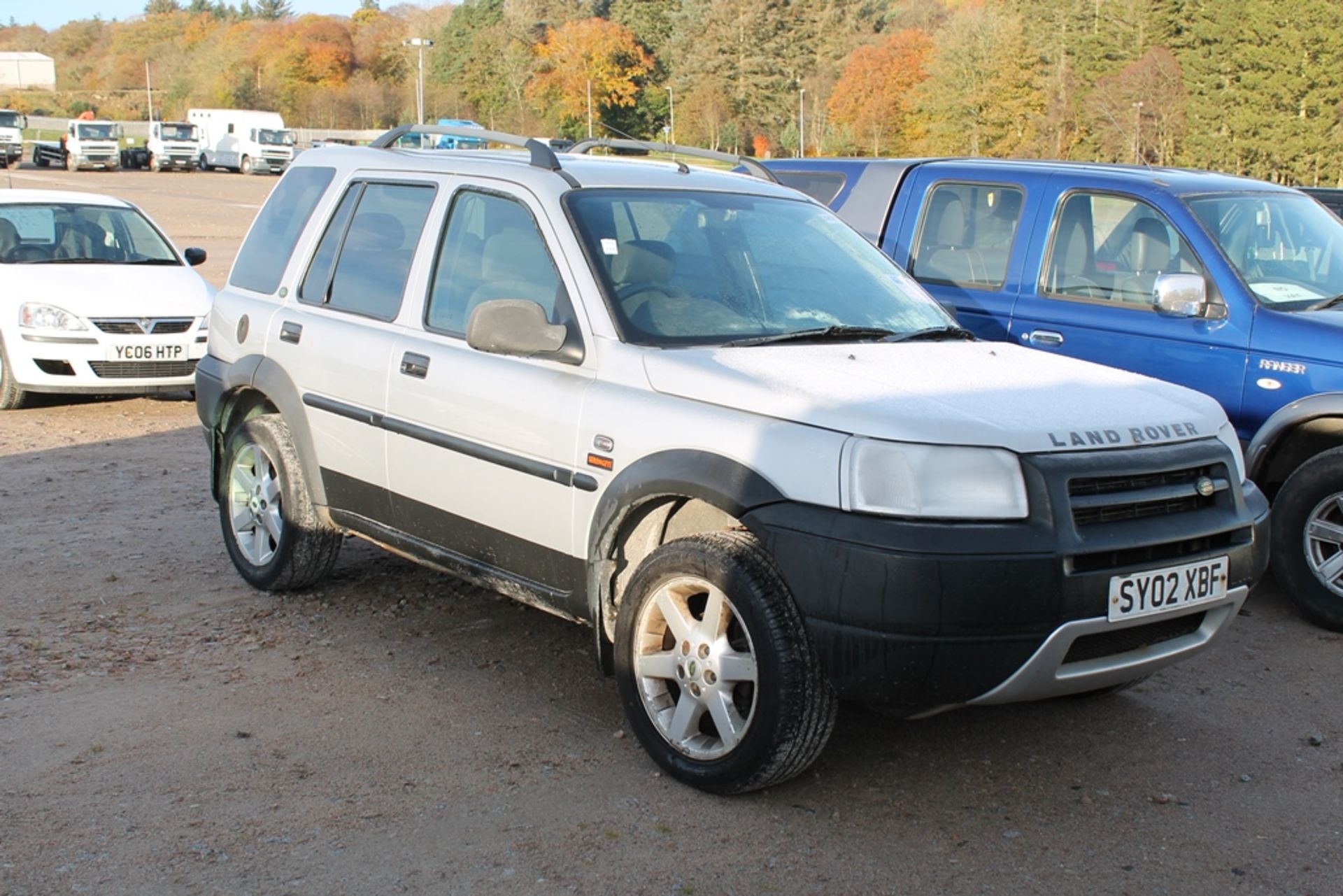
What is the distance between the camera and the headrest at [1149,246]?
673cm

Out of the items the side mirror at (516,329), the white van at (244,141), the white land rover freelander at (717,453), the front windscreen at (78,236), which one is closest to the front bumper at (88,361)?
the front windscreen at (78,236)

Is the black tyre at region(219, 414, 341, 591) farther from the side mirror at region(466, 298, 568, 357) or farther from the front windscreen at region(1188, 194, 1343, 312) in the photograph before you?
the front windscreen at region(1188, 194, 1343, 312)

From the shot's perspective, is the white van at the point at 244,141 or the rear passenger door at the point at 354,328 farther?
the white van at the point at 244,141

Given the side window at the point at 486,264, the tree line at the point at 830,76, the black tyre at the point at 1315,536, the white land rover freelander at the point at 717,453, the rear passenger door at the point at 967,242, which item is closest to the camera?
the white land rover freelander at the point at 717,453

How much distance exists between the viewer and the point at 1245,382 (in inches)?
249

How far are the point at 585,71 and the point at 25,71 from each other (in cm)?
11248

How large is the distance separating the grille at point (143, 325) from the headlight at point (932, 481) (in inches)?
319

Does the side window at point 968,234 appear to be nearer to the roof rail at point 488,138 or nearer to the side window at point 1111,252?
the side window at point 1111,252

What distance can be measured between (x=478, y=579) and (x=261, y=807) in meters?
1.24

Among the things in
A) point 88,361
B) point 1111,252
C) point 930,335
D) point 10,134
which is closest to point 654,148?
point 930,335

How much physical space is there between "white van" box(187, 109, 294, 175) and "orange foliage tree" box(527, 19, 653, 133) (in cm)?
1403

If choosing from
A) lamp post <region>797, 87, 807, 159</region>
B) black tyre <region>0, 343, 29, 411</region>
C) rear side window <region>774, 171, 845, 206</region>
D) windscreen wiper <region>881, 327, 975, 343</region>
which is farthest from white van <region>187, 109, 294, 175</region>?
windscreen wiper <region>881, 327, 975, 343</region>

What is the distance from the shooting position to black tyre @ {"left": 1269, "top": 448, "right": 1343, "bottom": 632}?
606 cm

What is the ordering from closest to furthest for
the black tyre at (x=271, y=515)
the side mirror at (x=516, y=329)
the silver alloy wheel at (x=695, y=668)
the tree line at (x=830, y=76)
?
the silver alloy wheel at (x=695, y=668) < the side mirror at (x=516, y=329) < the black tyre at (x=271, y=515) < the tree line at (x=830, y=76)
